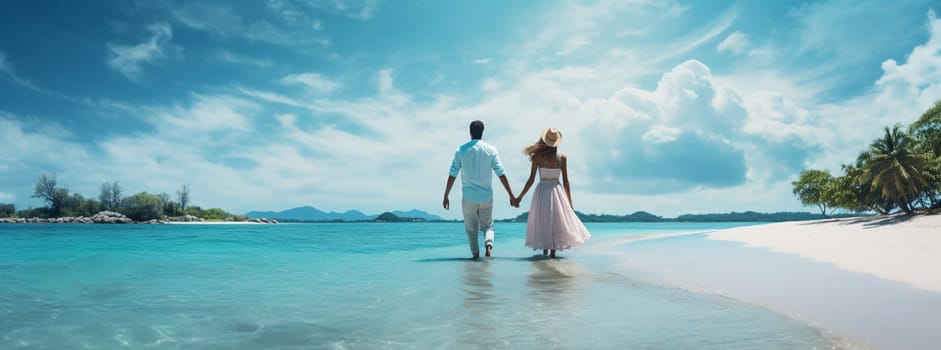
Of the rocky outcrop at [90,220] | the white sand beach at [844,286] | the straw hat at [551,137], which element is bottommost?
the white sand beach at [844,286]

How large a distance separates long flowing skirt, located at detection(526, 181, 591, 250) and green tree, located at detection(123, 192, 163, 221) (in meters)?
125

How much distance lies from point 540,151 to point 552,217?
1.40m

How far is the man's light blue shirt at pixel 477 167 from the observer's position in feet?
31.2

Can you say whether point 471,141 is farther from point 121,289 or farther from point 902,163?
point 902,163

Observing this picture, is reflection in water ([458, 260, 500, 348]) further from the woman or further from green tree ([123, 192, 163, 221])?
green tree ([123, 192, 163, 221])

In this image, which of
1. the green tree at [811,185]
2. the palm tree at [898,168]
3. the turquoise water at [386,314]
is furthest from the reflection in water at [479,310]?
the green tree at [811,185]

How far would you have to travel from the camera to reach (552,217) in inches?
380

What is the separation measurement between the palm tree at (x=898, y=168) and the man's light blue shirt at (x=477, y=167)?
73.3 feet

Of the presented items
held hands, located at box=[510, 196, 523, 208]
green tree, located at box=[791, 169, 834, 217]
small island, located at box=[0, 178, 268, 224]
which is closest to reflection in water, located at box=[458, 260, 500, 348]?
held hands, located at box=[510, 196, 523, 208]

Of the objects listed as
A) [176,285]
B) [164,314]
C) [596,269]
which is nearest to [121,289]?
[176,285]

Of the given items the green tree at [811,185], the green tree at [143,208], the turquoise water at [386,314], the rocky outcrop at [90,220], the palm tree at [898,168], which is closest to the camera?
the turquoise water at [386,314]

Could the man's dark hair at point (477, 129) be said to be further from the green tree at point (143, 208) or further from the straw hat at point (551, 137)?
the green tree at point (143, 208)

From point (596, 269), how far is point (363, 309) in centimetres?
450

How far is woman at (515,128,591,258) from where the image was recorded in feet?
31.5
